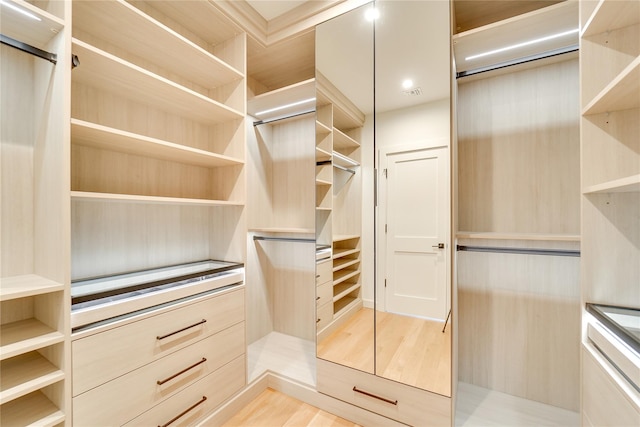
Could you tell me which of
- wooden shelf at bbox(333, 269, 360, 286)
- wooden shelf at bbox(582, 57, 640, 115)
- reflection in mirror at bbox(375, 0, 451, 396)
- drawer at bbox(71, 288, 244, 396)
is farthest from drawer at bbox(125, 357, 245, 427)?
wooden shelf at bbox(582, 57, 640, 115)

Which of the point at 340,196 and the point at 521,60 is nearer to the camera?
the point at 521,60

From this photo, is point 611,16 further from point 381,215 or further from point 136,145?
point 136,145

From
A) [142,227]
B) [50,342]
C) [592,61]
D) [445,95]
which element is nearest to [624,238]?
[592,61]

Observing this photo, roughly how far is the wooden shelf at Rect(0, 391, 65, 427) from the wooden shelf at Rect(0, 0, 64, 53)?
147 cm

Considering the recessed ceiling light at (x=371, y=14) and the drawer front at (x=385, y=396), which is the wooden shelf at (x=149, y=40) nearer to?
the recessed ceiling light at (x=371, y=14)

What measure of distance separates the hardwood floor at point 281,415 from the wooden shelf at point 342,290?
2.45 ft

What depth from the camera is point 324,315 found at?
193 cm

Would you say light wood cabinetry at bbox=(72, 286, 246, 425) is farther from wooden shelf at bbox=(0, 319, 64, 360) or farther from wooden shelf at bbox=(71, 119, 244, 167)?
wooden shelf at bbox=(71, 119, 244, 167)

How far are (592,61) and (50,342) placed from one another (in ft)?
8.28

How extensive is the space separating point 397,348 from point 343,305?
16.8 inches

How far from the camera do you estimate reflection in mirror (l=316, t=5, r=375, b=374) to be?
5.75 ft

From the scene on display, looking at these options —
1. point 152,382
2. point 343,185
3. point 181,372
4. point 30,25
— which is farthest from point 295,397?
point 30,25

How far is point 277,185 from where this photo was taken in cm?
Answer: 276

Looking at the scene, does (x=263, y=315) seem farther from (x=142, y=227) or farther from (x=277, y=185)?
(x=142, y=227)
